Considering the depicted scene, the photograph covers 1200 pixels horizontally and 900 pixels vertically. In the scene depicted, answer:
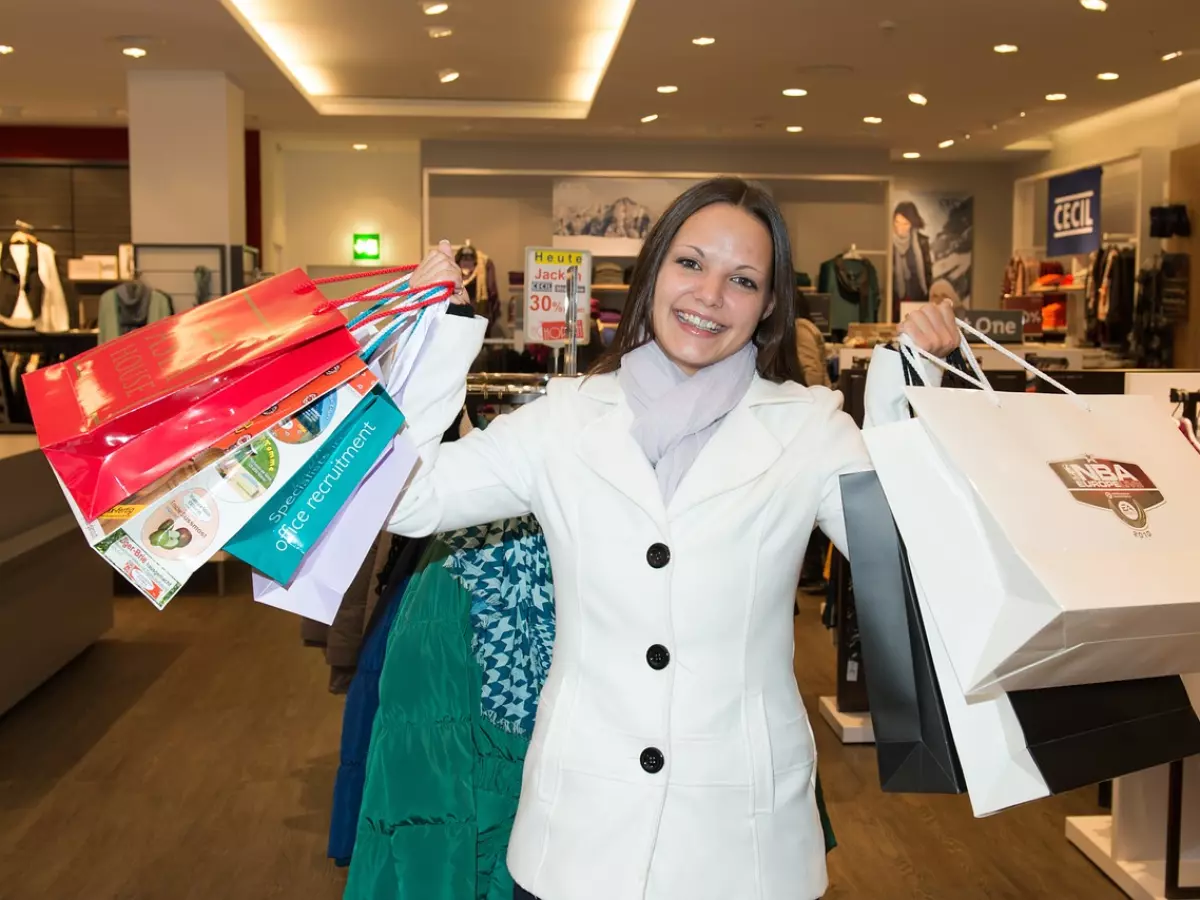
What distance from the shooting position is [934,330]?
1553 millimetres

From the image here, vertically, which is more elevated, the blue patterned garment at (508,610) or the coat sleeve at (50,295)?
the coat sleeve at (50,295)

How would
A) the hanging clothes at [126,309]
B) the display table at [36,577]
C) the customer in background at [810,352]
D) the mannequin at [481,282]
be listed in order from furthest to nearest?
the mannequin at [481,282]
the hanging clothes at [126,309]
the customer in background at [810,352]
the display table at [36,577]

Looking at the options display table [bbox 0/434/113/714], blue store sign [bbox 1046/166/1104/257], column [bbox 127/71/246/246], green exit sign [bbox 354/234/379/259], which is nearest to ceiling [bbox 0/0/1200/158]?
column [bbox 127/71/246/246]

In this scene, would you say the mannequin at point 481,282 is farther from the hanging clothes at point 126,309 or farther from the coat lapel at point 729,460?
the coat lapel at point 729,460

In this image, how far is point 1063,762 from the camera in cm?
134

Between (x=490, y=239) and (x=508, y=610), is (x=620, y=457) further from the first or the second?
(x=490, y=239)

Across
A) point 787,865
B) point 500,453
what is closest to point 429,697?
point 500,453

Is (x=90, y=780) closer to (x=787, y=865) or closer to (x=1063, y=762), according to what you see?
(x=787, y=865)

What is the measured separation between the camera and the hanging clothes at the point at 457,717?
198cm

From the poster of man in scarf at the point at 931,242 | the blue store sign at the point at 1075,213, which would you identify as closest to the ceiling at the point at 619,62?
the blue store sign at the point at 1075,213

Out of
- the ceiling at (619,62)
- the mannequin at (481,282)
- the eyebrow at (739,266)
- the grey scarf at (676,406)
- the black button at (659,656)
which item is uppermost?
the ceiling at (619,62)

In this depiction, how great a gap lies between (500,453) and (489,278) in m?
10.1

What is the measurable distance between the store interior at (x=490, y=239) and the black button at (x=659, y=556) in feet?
2.56

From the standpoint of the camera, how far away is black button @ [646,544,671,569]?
1.52 metres
